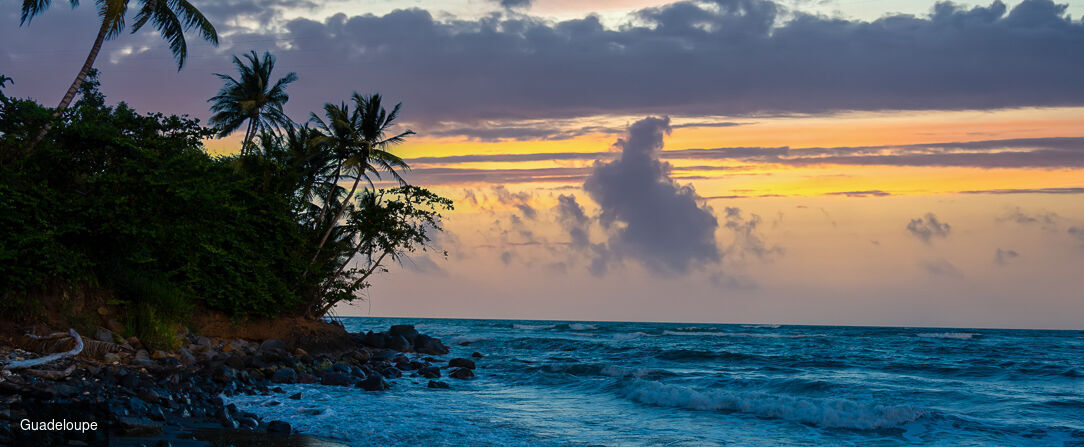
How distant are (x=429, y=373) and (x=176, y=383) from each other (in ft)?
27.1

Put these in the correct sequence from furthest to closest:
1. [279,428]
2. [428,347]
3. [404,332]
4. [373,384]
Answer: [404,332]
[428,347]
[373,384]
[279,428]

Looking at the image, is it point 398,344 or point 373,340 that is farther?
point 398,344

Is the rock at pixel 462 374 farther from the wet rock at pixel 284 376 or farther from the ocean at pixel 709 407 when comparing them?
the wet rock at pixel 284 376

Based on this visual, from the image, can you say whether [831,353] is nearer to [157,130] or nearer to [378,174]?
[378,174]

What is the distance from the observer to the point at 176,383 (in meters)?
14.0

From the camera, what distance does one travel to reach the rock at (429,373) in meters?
20.9

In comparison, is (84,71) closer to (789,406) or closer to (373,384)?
(373,384)

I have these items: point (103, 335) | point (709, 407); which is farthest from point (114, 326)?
point (709, 407)

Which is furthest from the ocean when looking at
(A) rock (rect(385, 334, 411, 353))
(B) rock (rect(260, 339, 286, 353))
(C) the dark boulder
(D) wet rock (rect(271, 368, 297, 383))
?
(C) the dark boulder

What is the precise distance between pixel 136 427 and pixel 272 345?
12.7 meters

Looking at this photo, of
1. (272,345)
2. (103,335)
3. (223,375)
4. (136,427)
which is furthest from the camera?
(272,345)

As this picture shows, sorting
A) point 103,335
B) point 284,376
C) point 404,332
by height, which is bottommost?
point 284,376

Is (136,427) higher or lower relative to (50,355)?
lower

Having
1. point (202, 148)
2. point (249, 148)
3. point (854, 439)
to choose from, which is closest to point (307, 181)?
point (249, 148)
